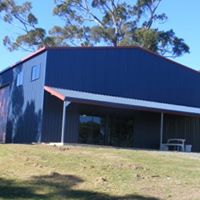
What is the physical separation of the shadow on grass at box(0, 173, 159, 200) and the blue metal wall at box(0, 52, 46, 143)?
45.0 ft

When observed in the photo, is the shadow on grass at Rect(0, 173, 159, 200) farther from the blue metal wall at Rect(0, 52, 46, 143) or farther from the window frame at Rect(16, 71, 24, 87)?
the window frame at Rect(16, 71, 24, 87)

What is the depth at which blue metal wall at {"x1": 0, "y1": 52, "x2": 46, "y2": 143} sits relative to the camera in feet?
90.1

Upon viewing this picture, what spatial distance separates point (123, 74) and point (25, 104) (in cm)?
619

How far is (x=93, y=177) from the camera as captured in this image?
13.5 m

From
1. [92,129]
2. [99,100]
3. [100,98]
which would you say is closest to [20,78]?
[92,129]

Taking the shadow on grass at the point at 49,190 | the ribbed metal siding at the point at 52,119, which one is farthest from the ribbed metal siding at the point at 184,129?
the shadow on grass at the point at 49,190

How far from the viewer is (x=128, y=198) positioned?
37.8ft

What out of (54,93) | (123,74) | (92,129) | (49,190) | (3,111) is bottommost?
(49,190)

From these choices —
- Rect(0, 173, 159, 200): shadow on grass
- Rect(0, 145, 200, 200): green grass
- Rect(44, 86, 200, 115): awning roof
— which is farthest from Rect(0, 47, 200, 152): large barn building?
Rect(0, 173, 159, 200): shadow on grass

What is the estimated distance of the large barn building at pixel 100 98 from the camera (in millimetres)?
27109

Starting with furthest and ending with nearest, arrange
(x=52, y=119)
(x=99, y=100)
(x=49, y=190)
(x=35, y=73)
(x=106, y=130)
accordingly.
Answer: (x=106, y=130)
(x=35, y=73)
(x=52, y=119)
(x=99, y=100)
(x=49, y=190)

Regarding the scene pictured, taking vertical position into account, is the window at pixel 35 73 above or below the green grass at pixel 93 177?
above

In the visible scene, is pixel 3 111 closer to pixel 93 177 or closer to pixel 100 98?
pixel 100 98

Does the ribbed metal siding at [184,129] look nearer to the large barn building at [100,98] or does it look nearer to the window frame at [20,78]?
the large barn building at [100,98]
